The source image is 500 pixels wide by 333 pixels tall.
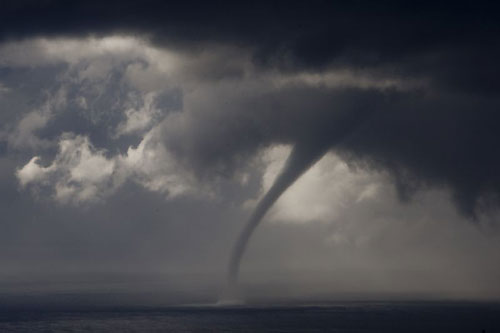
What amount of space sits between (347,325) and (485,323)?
39732mm

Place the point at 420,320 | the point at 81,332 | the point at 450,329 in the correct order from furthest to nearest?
1. the point at 420,320
2. the point at 450,329
3. the point at 81,332

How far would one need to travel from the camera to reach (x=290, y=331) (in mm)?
141125

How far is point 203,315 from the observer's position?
616 feet

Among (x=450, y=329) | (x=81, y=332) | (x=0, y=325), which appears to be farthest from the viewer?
(x=0, y=325)

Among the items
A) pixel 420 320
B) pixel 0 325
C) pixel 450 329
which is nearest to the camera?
pixel 450 329

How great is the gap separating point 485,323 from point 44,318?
123941 millimetres

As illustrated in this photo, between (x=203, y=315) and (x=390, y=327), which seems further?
(x=203, y=315)

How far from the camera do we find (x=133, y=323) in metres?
164

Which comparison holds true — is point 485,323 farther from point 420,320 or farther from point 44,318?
point 44,318

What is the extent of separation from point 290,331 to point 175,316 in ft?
184

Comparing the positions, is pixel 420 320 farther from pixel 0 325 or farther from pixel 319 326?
pixel 0 325

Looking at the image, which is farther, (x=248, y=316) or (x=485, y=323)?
(x=248, y=316)

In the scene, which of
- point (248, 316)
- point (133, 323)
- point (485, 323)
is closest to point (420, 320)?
point (485, 323)

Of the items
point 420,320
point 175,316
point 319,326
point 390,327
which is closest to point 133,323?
point 175,316
